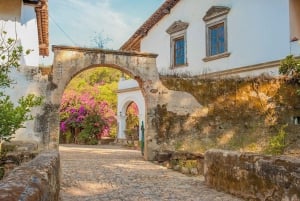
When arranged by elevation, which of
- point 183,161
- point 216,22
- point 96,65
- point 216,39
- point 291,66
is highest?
point 216,22

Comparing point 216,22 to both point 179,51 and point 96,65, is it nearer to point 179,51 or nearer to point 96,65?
point 179,51

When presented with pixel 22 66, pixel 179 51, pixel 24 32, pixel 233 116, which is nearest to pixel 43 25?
pixel 24 32

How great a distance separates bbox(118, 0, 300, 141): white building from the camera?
499 inches

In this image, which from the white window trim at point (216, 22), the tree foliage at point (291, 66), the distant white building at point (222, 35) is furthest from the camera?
the white window trim at point (216, 22)

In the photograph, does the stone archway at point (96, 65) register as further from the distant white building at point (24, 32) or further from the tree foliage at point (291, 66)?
the tree foliage at point (291, 66)

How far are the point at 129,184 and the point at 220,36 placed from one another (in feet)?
33.1

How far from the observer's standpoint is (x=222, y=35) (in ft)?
49.7

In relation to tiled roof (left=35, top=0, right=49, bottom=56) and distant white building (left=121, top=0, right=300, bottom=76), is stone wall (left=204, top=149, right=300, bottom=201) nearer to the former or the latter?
distant white building (left=121, top=0, right=300, bottom=76)

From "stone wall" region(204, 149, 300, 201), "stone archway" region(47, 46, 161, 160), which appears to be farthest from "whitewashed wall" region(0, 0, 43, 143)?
"stone wall" region(204, 149, 300, 201)

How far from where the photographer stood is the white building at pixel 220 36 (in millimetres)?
12664

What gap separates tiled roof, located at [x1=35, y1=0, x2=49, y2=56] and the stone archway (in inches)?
101

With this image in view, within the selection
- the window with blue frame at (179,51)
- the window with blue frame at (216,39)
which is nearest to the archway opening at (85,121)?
the window with blue frame at (179,51)

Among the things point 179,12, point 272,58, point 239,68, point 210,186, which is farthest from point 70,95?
point 210,186

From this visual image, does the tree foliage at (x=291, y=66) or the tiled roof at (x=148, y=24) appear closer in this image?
the tree foliage at (x=291, y=66)
